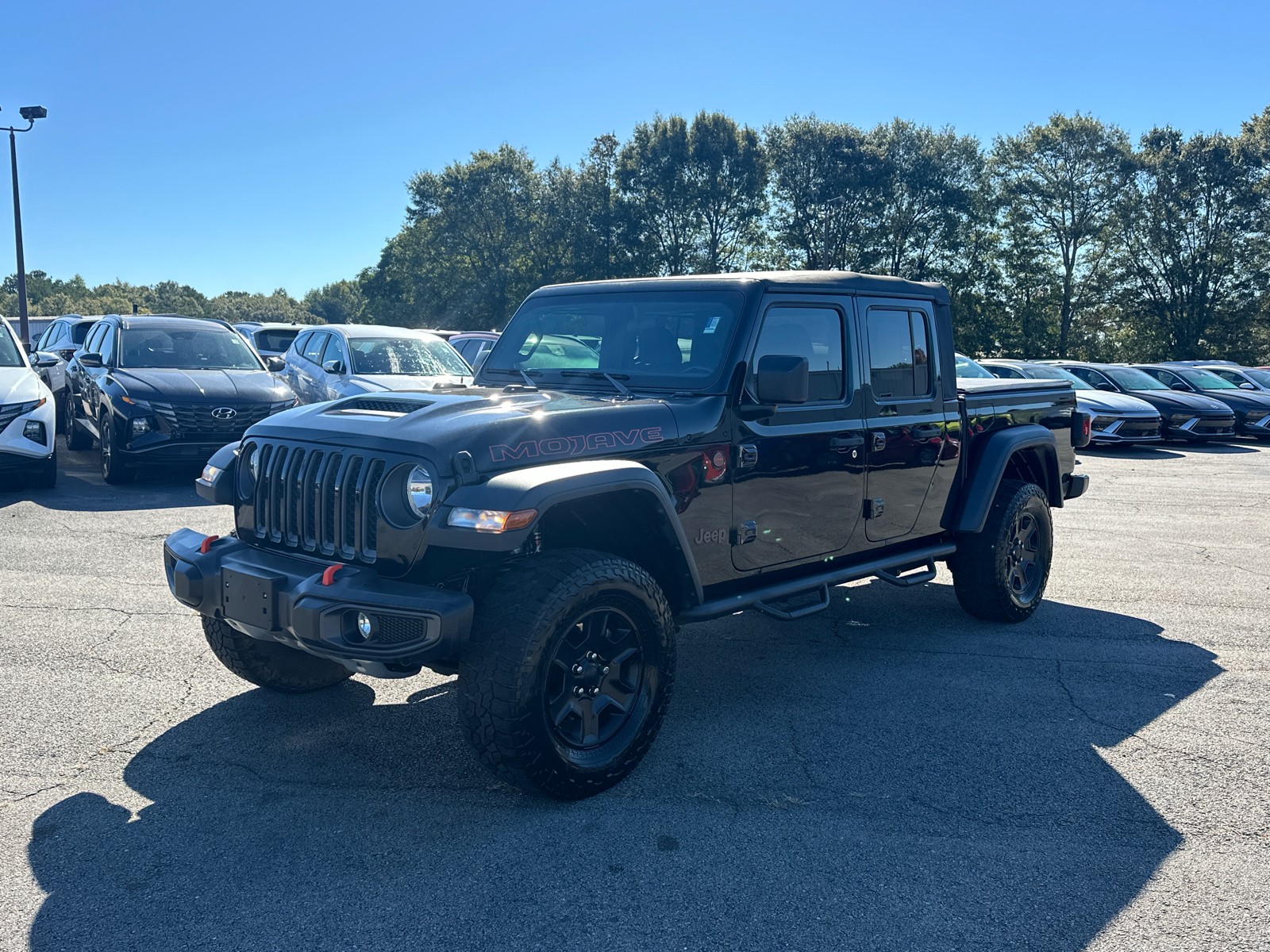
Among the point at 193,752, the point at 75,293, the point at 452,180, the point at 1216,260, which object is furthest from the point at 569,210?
the point at 75,293

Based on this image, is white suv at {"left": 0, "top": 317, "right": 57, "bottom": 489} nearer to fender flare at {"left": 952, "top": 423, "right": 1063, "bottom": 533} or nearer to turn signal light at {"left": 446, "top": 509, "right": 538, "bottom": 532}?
turn signal light at {"left": 446, "top": 509, "right": 538, "bottom": 532}

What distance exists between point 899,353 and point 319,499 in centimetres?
311

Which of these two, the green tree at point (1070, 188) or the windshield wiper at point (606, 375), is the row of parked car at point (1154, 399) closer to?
the windshield wiper at point (606, 375)

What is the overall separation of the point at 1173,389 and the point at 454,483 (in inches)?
830

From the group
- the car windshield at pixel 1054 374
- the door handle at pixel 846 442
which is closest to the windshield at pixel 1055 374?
the car windshield at pixel 1054 374

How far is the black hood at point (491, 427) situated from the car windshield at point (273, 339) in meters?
13.2

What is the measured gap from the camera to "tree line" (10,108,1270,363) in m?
39.0

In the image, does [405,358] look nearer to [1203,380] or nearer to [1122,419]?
[1122,419]

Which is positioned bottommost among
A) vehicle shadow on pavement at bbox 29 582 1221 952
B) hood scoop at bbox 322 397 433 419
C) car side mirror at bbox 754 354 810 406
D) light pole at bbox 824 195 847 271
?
vehicle shadow on pavement at bbox 29 582 1221 952

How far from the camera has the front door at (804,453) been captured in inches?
165

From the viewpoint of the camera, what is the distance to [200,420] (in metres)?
9.77

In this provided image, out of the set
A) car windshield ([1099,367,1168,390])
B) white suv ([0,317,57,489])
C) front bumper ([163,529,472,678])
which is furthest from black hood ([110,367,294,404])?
car windshield ([1099,367,1168,390])

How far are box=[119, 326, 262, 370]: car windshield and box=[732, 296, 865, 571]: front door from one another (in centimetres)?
825

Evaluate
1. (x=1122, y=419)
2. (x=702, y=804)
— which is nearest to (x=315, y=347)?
(x=702, y=804)
